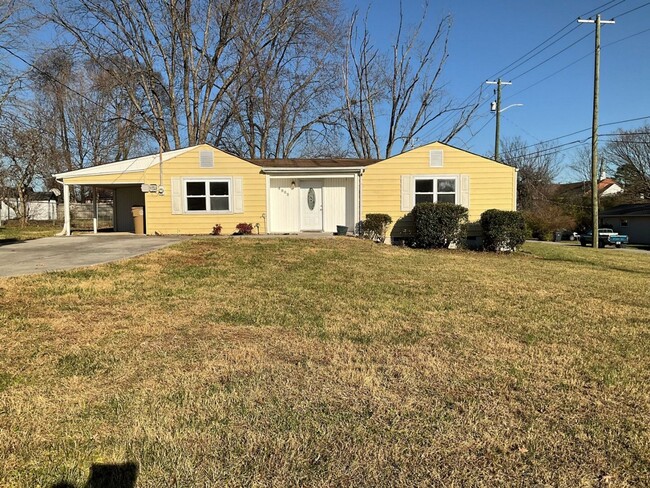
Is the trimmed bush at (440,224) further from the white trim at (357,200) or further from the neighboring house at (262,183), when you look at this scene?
the white trim at (357,200)

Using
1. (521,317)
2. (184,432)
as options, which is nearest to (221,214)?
(521,317)

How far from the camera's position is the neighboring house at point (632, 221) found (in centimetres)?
3406

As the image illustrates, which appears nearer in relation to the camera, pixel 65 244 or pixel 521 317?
pixel 521 317

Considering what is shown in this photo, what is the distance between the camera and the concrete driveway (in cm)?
790

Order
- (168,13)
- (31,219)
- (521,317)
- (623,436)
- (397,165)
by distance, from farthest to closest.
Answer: (31,219), (168,13), (397,165), (521,317), (623,436)

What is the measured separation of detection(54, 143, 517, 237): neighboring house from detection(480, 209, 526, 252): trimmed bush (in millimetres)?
1094

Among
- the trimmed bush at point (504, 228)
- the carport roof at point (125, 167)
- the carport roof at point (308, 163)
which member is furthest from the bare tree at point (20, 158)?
the trimmed bush at point (504, 228)

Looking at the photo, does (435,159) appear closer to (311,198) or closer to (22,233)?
(311,198)

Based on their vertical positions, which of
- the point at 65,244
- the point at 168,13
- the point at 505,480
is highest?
the point at 168,13

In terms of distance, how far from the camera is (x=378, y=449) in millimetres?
2447

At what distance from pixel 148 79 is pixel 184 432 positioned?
86.2 feet

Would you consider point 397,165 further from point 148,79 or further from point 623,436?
point 148,79

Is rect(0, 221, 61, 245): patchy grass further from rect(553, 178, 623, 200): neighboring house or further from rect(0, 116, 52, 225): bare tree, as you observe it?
rect(553, 178, 623, 200): neighboring house

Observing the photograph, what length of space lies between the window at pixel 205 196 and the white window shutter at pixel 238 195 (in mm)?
228
